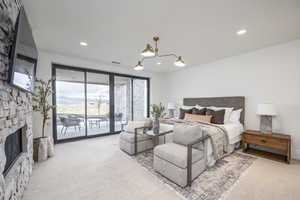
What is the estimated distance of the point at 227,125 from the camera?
3.33m

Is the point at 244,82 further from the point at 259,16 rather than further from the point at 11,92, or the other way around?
the point at 11,92

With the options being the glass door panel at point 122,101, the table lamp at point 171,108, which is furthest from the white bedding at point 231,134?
the glass door panel at point 122,101

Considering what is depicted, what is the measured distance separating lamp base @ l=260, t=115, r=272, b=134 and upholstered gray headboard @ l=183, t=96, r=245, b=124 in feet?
1.87

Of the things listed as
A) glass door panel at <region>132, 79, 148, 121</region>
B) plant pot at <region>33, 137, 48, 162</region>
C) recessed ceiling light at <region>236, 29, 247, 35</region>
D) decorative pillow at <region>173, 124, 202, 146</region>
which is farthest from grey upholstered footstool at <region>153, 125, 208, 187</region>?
glass door panel at <region>132, 79, 148, 121</region>

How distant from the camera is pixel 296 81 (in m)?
2.97

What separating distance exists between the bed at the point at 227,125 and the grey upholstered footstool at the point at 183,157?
35 cm

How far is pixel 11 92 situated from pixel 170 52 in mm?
3349

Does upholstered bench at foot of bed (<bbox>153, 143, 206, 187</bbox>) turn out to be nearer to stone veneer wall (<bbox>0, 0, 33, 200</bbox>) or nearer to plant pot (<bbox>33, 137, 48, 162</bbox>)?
stone veneer wall (<bbox>0, 0, 33, 200</bbox>)

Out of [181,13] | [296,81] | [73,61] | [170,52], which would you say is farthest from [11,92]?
[296,81]

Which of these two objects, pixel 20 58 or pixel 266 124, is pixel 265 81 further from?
pixel 20 58

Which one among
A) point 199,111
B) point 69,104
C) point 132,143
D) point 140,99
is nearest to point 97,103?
point 69,104

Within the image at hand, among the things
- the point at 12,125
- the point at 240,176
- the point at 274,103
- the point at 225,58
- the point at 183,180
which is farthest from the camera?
the point at 225,58

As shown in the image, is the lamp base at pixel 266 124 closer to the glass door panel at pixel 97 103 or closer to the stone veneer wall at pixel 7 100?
the stone veneer wall at pixel 7 100

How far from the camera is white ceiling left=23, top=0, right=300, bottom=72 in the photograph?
1.88m
